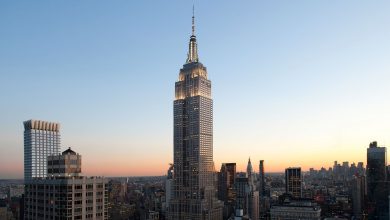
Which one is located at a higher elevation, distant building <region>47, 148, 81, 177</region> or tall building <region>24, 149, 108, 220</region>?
distant building <region>47, 148, 81, 177</region>

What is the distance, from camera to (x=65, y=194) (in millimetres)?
83812

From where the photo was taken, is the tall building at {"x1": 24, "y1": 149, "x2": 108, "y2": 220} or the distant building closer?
the tall building at {"x1": 24, "y1": 149, "x2": 108, "y2": 220}

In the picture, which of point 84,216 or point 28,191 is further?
point 28,191

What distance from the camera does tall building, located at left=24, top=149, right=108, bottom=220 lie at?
276 feet

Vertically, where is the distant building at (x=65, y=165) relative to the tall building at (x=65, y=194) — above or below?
above

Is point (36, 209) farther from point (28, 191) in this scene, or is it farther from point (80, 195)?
point (80, 195)

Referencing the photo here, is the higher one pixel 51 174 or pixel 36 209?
pixel 51 174

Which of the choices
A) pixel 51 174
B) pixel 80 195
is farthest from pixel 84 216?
pixel 51 174

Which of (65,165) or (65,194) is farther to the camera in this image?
(65,165)

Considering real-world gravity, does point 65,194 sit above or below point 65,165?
below

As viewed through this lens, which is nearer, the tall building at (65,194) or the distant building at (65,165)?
the tall building at (65,194)

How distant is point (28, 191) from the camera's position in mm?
93750

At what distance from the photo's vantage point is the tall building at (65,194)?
84.1m

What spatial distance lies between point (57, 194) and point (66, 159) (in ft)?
26.4
